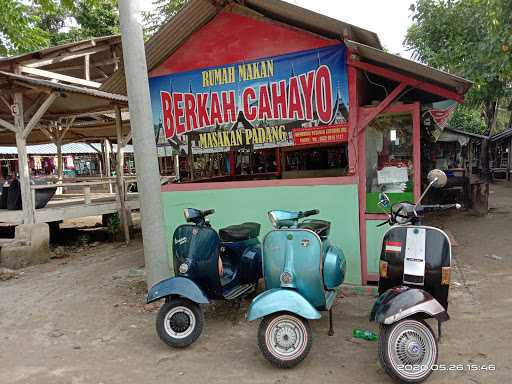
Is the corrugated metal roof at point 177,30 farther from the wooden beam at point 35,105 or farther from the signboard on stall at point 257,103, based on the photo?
the wooden beam at point 35,105

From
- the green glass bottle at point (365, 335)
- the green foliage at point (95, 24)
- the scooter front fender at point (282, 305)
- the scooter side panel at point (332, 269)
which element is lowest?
the green glass bottle at point (365, 335)

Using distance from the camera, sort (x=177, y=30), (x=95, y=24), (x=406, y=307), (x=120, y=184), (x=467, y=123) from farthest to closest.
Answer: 1. (x=467, y=123)
2. (x=95, y=24)
3. (x=120, y=184)
4. (x=177, y=30)
5. (x=406, y=307)

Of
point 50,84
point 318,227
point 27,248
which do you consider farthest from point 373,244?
point 50,84

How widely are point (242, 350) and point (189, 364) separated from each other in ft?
1.59

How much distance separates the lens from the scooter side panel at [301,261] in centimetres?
355

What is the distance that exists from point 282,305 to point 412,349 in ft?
3.20

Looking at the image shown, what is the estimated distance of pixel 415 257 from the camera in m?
3.33

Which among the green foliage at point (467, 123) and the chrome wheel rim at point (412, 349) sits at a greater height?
the green foliage at point (467, 123)

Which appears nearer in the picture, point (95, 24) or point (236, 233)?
point (236, 233)

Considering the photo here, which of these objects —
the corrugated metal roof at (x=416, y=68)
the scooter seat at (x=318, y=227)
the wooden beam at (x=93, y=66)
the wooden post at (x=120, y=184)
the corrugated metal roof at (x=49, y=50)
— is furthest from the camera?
the wooden beam at (x=93, y=66)

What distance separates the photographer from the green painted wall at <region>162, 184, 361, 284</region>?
5121 mm

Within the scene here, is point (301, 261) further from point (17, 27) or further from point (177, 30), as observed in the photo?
point (17, 27)

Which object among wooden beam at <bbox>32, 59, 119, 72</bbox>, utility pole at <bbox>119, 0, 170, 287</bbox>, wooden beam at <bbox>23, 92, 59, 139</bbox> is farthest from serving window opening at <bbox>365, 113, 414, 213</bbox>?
wooden beam at <bbox>32, 59, 119, 72</bbox>

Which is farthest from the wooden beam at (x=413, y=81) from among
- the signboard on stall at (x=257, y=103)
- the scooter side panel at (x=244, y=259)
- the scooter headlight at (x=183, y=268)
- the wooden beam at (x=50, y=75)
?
the wooden beam at (x=50, y=75)
